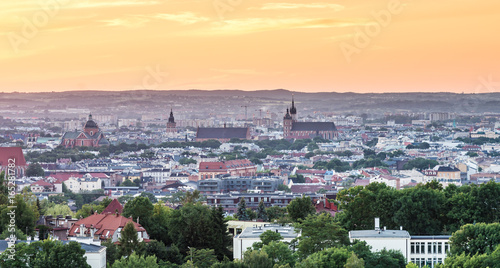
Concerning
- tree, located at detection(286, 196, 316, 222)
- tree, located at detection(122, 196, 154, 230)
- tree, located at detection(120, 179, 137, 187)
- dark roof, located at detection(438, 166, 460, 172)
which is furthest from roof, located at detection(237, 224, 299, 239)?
dark roof, located at detection(438, 166, 460, 172)

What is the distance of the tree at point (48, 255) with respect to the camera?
32.7m

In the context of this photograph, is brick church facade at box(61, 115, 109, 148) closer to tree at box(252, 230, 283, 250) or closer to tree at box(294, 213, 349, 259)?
tree at box(252, 230, 283, 250)

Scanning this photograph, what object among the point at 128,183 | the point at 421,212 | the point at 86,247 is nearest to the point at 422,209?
the point at 421,212

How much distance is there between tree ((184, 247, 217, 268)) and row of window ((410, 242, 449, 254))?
5978mm

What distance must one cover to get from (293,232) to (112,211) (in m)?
11.6

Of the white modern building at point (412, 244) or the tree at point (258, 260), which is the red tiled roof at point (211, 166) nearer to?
the white modern building at point (412, 244)

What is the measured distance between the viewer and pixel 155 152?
173875 mm

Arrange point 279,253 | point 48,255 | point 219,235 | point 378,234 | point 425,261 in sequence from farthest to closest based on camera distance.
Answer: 1. point 219,235
2. point 378,234
3. point 425,261
4. point 279,253
5. point 48,255

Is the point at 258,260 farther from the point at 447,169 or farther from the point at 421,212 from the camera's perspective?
the point at 447,169

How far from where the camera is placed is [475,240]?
34.9 m

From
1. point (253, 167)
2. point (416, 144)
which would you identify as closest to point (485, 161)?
point (253, 167)

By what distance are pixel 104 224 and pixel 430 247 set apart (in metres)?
11.2

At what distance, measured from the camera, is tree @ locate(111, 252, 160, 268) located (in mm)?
33312

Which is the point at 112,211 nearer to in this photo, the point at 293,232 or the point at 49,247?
the point at 293,232
